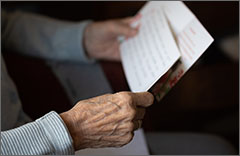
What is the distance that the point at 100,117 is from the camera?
1.67 feet

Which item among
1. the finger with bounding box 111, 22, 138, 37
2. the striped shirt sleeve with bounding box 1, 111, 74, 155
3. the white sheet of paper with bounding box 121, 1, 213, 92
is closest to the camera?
the striped shirt sleeve with bounding box 1, 111, 74, 155

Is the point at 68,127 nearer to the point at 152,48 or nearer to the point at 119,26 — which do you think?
the point at 152,48

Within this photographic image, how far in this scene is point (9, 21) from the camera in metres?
0.90

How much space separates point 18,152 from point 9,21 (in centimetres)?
56

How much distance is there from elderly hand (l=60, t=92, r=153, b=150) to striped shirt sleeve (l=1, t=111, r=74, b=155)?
3cm

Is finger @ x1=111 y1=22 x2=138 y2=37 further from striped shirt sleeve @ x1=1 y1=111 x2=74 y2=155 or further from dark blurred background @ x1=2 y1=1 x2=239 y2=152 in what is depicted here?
striped shirt sleeve @ x1=1 y1=111 x2=74 y2=155

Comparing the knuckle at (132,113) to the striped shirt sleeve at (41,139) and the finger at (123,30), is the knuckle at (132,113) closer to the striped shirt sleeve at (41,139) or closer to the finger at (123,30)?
the striped shirt sleeve at (41,139)

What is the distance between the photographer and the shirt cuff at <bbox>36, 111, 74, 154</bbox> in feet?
1.51

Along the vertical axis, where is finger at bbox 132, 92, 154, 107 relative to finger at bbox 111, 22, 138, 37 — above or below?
below

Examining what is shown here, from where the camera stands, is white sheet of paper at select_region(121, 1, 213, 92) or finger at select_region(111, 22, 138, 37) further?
finger at select_region(111, 22, 138, 37)

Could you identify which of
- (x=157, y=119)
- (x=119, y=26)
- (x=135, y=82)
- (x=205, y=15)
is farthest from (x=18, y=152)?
(x=205, y=15)

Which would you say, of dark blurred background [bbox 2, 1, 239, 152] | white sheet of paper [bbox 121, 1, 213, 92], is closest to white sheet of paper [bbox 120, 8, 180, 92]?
white sheet of paper [bbox 121, 1, 213, 92]

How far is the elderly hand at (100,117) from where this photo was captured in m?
0.50

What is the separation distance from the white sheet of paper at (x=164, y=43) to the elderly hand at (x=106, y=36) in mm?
48
